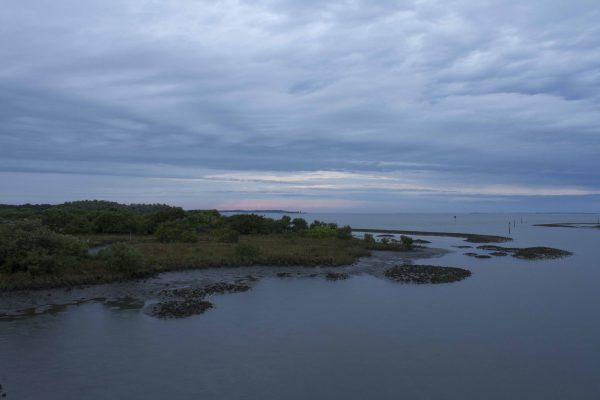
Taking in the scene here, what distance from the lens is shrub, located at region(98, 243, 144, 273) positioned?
100 feet

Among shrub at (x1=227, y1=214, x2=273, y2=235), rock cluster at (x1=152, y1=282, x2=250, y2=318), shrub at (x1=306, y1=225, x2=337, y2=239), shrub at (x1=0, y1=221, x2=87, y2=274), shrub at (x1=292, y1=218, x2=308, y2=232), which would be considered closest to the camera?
rock cluster at (x1=152, y1=282, x2=250, y2=318)

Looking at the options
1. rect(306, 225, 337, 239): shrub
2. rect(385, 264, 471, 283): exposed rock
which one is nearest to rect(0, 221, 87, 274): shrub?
rect(385, 264, 471, 283): exposed rock

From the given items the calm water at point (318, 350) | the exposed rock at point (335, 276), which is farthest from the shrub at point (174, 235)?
the calm water at point (318, 350)

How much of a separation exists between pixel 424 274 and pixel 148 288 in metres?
21.9

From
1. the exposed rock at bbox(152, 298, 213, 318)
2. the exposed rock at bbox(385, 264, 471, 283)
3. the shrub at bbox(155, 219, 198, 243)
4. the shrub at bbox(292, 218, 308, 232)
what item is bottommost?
the exposed rock at bbox(152, 298, 213, 318)

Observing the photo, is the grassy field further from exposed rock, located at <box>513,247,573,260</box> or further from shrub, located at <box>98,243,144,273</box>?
exposed rock, located at <box>513,247,573,260</box>

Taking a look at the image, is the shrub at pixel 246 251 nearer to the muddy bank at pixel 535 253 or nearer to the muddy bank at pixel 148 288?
the muddy bank at pixel 148 288

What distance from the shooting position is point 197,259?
→ 122 feet

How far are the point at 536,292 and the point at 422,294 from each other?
322 inches

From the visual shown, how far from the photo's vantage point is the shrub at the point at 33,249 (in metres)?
27.5

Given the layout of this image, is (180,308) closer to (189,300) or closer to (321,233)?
(189,300)

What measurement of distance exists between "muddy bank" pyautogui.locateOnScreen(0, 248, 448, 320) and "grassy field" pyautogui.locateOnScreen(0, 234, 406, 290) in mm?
736

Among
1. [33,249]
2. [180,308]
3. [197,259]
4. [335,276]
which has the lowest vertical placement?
[180,308]

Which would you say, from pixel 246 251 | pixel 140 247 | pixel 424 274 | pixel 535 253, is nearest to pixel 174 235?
pixel 140 247
